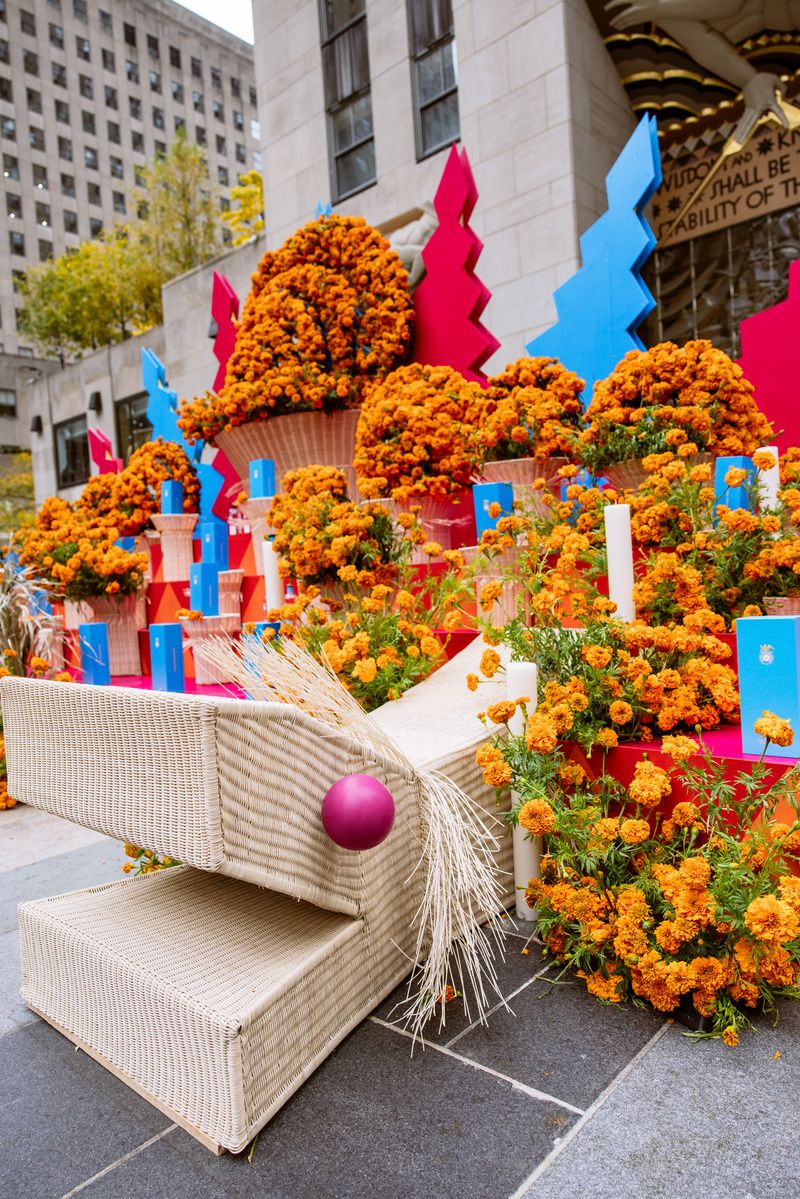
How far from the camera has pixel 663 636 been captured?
201 centimetres

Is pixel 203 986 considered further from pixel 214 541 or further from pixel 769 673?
pixel 214 541

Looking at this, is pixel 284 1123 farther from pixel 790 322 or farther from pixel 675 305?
pixel 675 305

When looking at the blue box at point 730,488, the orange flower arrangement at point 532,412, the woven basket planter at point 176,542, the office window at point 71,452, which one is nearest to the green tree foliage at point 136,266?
the office window at point 71,452

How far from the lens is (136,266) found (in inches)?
719

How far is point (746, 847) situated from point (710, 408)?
83.7 inches

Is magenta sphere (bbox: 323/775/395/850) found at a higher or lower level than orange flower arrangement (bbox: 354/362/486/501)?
lower

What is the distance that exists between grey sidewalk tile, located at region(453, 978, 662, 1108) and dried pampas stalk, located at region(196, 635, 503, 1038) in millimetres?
62

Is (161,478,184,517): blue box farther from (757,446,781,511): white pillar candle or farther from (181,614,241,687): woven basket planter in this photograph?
(757,446,781,511): white pillar candle

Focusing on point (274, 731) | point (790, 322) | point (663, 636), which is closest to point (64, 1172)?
point (274, 731)

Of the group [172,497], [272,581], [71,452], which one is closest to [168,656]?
[272,581]

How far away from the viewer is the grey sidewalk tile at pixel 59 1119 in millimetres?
1338

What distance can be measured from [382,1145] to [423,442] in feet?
10.1

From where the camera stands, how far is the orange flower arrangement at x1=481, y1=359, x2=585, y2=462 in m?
3.62

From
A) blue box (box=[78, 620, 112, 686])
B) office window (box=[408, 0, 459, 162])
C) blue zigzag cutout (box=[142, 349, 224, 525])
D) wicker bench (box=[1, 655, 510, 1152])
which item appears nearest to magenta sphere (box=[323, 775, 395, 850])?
wicker bench (box=[1, 655, 510, 1152])
